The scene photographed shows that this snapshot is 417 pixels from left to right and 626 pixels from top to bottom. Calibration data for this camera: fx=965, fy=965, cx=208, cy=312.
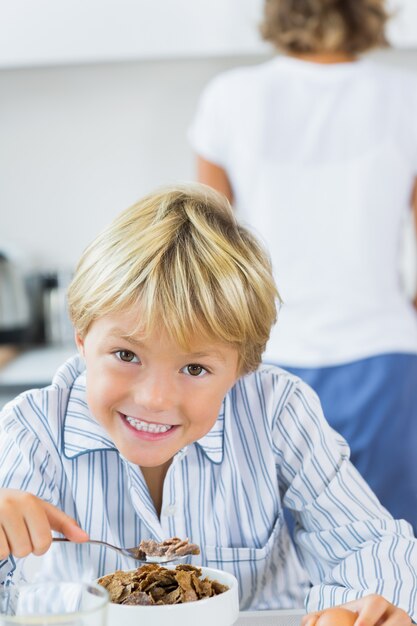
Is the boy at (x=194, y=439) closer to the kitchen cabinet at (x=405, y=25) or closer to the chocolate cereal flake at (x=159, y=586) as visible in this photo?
the chocolate cereal flake at (x=159, y=586)

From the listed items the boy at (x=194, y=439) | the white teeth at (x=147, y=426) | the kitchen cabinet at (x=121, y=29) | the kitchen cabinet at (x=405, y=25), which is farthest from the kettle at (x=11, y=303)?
the white teeth at (x=147, y=426)

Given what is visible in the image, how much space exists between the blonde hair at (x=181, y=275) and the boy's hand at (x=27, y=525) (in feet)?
0.70

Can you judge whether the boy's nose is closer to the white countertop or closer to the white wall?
the white countertop

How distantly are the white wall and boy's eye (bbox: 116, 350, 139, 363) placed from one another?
5.97ft

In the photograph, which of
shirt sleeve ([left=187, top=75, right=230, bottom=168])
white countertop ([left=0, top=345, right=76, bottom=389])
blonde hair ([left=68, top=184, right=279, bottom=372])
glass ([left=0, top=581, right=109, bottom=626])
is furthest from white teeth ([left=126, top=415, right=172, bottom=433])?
white countertop ([left=0, top=345, right=76, bottom=389])

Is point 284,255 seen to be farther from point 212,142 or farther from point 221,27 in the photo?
point 221,27

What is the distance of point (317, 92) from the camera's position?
5.90 ft

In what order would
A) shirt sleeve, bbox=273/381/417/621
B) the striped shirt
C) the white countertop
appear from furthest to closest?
1. the white countertop
2. the striped shirt
3. shirt sleeve, bbox=273/381/417/621

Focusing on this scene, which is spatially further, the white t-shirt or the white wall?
the white wall

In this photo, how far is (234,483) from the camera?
122 cm

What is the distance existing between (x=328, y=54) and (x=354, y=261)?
400mm

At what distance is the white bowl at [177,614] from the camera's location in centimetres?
80

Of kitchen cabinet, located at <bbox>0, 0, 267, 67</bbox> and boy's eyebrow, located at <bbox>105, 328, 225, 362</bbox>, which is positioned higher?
kitchen cabinet, located at <bbox>0, 0, 267, 67</bbox>

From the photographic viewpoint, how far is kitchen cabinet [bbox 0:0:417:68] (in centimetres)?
239
